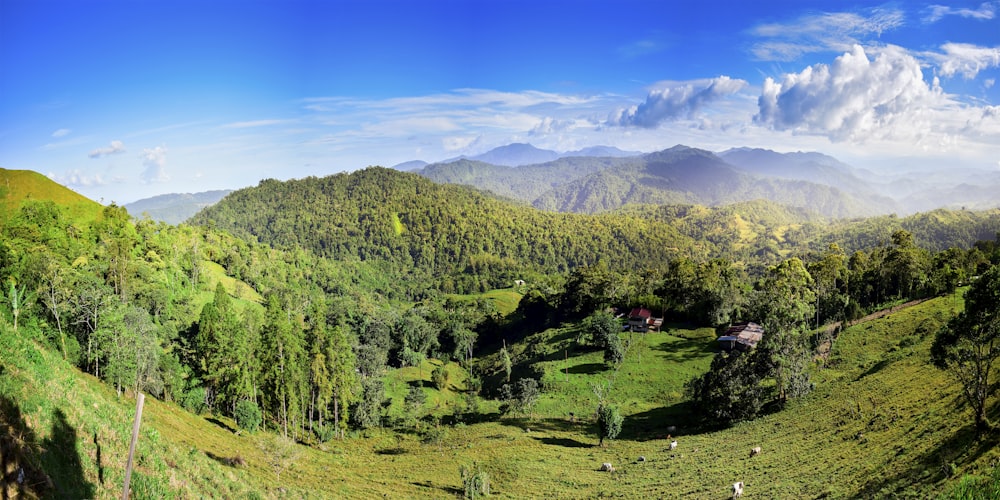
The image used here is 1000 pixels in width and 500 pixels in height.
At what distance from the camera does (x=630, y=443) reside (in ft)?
150

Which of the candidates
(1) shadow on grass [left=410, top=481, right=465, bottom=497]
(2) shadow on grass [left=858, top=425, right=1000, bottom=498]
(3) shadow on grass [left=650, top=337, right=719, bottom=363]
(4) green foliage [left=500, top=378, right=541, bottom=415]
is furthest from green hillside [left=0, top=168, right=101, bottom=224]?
(2) shadow on grass [left=858, top=425, right=1000, bottom=498]

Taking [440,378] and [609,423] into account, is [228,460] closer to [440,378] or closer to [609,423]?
[609,423]

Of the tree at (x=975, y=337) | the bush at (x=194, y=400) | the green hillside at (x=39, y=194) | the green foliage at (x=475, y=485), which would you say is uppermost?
the green hillside at (x=39, y=194)

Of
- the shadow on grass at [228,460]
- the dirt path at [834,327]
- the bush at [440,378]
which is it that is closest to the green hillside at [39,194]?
the bush at [440,378]

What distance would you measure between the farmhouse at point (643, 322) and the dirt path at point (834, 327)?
74.9ft

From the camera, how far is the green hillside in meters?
79.2

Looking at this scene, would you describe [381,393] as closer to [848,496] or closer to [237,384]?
[237,384]

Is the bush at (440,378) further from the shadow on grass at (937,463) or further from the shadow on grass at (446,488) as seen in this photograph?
the shadow on grass at (937,463)

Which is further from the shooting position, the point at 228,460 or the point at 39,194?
the point at 39,194

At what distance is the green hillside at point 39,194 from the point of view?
79188 millimetres

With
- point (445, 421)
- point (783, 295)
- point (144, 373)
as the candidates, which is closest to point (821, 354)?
point (783, 295)

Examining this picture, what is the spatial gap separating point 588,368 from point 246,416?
43019 millimetres

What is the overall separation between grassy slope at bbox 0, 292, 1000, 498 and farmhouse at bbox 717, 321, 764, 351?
11.1 ft

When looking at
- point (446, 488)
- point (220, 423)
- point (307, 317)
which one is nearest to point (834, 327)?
point (446, 488)
